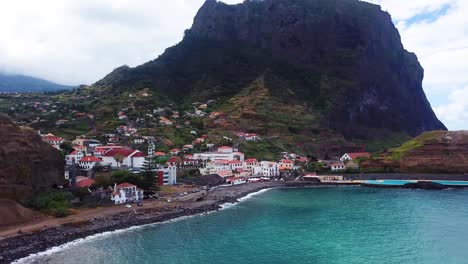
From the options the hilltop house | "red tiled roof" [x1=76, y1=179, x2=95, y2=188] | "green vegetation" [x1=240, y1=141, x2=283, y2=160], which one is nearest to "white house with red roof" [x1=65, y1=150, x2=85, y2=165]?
"red tiled roof" [x1=76, y1=179, x2=95, y2=188]

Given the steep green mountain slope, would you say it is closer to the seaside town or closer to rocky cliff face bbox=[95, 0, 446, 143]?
rocky cliff face bbox=[95, 0, 446, 143]

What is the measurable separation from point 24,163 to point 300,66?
141574 mm

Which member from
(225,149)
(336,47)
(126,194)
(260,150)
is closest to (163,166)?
(126,194)

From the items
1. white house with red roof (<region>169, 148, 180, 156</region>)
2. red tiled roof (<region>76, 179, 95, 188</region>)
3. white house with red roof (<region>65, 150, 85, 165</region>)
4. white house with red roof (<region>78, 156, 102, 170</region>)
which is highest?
white house with red roof (<region>169, 148, 180, 156</region>)

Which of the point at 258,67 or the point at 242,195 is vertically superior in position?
the point at 258,67

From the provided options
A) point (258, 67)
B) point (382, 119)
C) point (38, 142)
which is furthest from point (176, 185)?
point (382, 119)

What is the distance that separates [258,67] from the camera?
179 metres

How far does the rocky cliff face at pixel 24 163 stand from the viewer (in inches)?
1959

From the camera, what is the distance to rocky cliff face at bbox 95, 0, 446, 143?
16375 cm

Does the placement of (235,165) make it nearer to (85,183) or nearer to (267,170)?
(267,170)

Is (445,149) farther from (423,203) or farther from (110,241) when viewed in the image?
(110,241)

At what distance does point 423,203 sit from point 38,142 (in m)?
57.9

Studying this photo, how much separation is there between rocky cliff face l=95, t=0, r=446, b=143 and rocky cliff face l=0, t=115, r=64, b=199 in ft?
330

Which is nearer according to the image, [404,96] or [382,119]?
[382,119]
